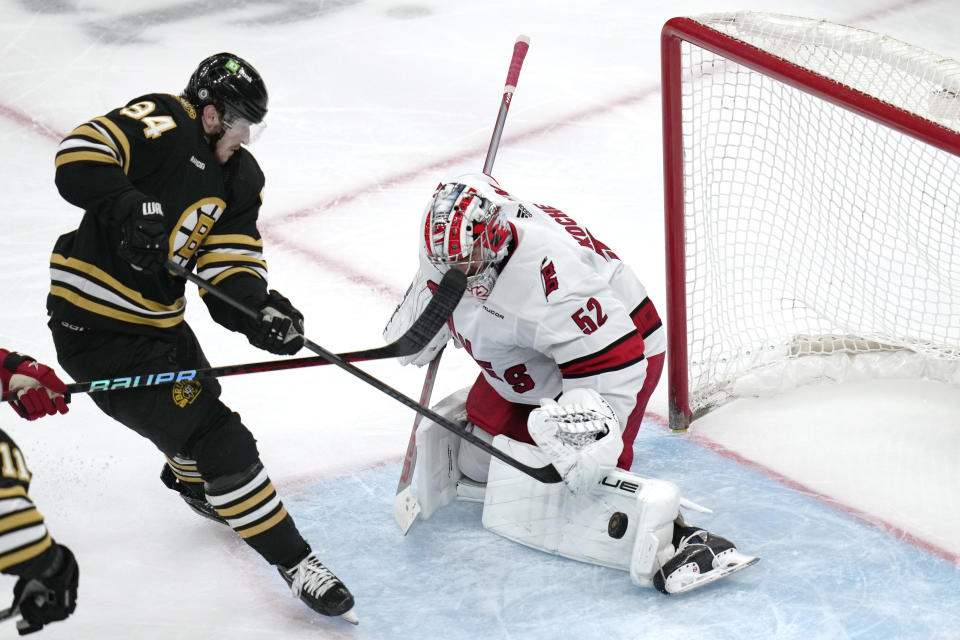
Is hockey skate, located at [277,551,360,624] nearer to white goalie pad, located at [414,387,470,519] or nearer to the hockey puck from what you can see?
white goalie pad, located at [414,387,470,519]

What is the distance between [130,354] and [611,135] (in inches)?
114

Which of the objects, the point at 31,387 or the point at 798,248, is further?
the point at 798,248

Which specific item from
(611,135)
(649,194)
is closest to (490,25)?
(611,135)

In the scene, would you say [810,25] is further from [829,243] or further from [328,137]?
[328,137]

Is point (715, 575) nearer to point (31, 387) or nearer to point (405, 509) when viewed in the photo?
point (405, 509)

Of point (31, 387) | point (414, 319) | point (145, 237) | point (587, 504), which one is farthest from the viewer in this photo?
point (414, 319)

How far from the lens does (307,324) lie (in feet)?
13.0

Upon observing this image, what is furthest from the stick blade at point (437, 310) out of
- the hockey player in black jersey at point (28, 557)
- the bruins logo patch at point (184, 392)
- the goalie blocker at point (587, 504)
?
the hockey player in black jersey at point (28, 557)

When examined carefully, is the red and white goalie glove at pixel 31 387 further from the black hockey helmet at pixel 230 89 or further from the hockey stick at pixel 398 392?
the black hockey helmet at pixel 230 89

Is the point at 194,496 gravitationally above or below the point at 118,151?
below

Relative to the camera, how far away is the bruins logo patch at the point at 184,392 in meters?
2.62

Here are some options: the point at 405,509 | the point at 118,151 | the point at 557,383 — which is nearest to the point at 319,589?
the point at 405,509

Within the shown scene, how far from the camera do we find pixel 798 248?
3.56 meters

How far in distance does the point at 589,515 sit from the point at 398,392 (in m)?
0.54
